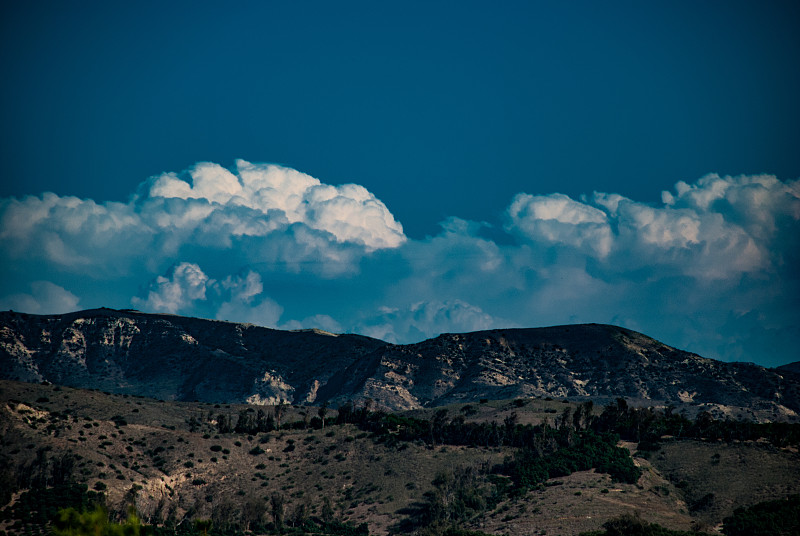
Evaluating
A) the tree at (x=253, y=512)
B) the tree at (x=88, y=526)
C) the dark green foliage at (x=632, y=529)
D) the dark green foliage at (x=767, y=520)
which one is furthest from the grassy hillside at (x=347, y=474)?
the tree at (x=88, y=526)

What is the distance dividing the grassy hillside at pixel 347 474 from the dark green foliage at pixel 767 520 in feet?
13.5

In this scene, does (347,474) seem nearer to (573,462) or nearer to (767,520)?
(573,462)

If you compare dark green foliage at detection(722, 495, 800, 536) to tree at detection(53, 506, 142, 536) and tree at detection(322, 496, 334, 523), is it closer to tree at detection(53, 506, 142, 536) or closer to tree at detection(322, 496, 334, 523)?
tree at detection(322, 496, 334, 523)

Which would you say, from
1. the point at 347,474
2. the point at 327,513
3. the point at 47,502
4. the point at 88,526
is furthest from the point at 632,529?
the point at 47,502

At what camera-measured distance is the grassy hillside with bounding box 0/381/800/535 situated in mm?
100688

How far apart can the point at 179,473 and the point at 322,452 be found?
23.3 m

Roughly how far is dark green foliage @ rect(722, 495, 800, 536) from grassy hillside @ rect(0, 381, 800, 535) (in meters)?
4.11

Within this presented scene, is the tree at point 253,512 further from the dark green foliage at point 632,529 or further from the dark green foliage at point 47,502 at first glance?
the dark green foliage at point 632,529

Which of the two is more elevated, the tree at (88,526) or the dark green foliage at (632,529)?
the dark green foliage at (632,529)

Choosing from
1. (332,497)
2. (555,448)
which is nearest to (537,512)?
(555,448)

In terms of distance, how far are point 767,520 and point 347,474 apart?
59149 mm

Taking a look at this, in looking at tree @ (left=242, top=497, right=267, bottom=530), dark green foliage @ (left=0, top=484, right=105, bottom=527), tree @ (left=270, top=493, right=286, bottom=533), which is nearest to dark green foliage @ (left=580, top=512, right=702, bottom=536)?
tree @ (left=270, top=493, right=286, bottom=533)

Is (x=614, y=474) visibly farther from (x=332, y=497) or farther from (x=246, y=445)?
(x=246, y=445)

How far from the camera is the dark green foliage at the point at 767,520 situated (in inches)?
→ 3278
